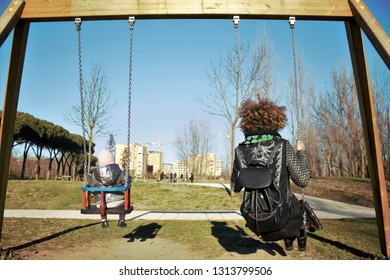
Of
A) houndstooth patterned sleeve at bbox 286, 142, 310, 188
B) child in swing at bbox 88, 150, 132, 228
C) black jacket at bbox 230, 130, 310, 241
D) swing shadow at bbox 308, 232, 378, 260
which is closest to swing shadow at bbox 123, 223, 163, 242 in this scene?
child in swing at bbox 88, 150, 132, 228

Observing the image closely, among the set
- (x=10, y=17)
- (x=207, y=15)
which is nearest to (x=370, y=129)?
(x=207, y=15)

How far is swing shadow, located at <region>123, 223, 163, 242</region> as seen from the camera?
616 cm

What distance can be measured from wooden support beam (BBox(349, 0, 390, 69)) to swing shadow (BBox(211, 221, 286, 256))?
321 centimetres

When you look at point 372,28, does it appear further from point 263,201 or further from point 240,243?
point 240,243

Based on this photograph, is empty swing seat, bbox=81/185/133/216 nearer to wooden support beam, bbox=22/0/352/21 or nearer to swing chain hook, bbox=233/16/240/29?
wooden support beam, bbox=22/0/352/21

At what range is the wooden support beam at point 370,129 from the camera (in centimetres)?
416

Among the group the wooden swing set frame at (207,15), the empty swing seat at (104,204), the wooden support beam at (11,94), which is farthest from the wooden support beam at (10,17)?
→ the empty swing seat at (104,204)

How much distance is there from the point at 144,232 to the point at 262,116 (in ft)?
14.5

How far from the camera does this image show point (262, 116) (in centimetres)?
358

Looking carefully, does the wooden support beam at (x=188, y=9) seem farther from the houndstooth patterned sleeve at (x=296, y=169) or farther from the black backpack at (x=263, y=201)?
the black backpack at (x=263, y=201)

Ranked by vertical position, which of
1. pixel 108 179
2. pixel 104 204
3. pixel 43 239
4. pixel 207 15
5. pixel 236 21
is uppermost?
pixel 207 15

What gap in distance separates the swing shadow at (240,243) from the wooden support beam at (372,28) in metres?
3.21

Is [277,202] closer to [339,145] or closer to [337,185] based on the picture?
[337,185]

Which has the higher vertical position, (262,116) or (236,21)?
(236,21)
